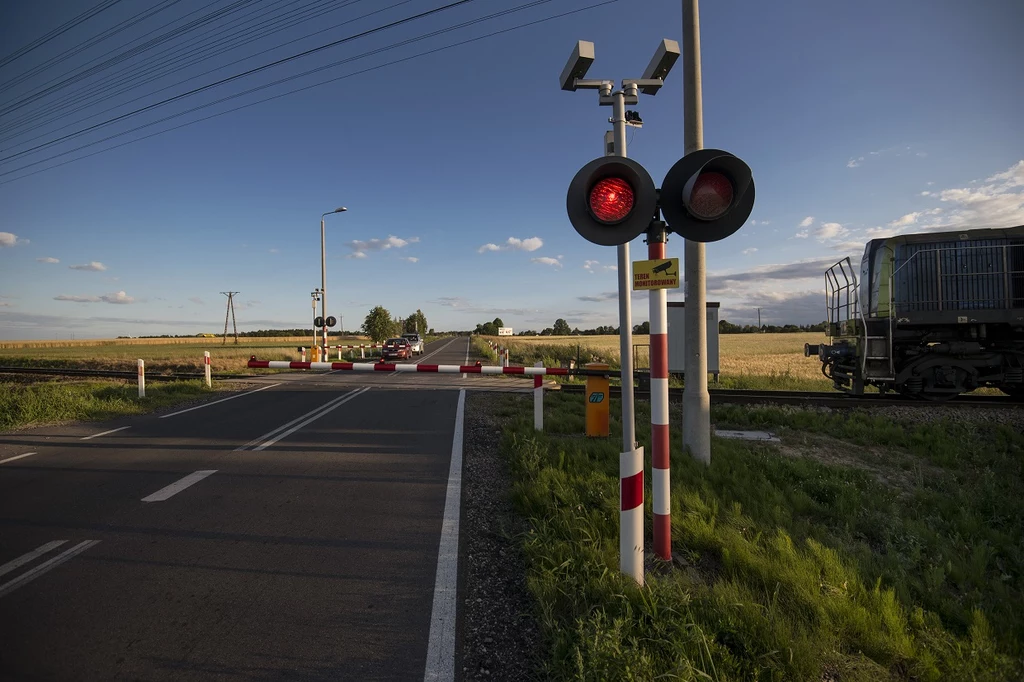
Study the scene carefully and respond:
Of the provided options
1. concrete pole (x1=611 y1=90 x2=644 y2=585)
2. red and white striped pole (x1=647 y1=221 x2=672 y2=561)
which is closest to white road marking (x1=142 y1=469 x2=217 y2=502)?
concrete pole (x1=611 y1=90 x2=644 y2=585)

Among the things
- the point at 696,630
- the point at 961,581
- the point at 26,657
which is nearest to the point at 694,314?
the point at 961,581

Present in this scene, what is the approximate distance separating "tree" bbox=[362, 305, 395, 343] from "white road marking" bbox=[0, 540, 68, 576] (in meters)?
59.6

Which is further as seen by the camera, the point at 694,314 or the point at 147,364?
the point at 147,364

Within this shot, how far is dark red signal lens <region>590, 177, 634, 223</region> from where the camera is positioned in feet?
10.4

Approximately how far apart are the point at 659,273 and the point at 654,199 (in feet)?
1.47

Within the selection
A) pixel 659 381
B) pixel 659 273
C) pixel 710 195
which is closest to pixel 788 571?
pixel 659 381

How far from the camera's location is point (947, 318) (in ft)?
31.5

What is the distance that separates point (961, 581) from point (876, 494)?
5.89 ft

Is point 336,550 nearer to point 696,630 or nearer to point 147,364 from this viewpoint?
point 696,630

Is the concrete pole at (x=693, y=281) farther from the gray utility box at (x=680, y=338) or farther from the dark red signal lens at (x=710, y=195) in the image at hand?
the gray utility box at (x=680, y=338)

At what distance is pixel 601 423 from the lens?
7703 mm

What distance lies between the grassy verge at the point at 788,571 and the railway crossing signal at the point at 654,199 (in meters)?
2.11

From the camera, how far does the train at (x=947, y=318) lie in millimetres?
9680

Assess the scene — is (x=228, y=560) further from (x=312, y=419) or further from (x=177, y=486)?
(x=312, y=419)
